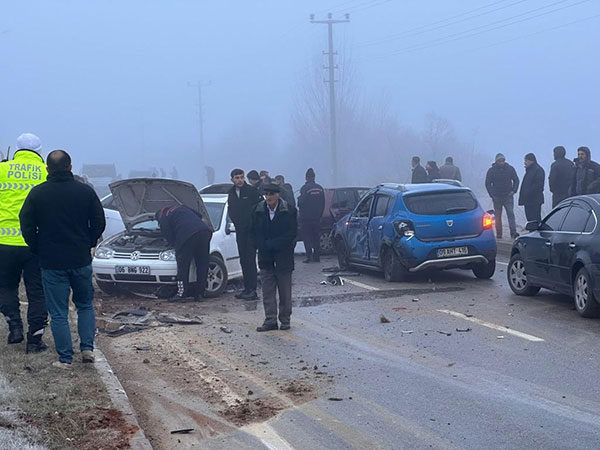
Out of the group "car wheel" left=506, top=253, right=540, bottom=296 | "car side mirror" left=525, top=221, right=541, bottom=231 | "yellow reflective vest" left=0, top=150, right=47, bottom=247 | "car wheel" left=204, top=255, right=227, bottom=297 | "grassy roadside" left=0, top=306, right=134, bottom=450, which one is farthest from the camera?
"car wheel" left=204, top=255, right=227, bottom=297

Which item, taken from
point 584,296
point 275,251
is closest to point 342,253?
point 275,251

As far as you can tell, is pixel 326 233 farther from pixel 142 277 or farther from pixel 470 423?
pixel 470 423

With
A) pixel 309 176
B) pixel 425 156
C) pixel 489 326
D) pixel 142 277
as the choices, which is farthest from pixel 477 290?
pixel 425 156

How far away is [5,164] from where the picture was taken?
8609mm

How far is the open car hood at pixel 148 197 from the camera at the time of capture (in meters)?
14.1

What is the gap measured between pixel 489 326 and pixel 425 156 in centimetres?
5555

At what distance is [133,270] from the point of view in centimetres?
1354

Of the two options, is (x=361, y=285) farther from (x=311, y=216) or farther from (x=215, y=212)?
(x=311, y=216)

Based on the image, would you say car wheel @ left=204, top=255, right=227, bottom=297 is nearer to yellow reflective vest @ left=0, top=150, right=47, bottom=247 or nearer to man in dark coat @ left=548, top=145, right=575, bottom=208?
yellow reflective vest @ left=0, top=150, right=47, bottom=247

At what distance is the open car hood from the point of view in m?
14.1

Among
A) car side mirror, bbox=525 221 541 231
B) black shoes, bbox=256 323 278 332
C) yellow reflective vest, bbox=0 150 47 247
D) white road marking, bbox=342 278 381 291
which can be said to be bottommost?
white road marking, bbox=342 278 381 291

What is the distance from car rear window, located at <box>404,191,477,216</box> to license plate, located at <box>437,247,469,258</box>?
621 mm

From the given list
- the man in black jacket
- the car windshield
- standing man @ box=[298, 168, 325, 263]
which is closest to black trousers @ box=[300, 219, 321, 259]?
standing man @ box=[298, 168, 325, 263]

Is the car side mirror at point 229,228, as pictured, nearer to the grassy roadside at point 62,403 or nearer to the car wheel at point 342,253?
the car wheel at point 342,253
